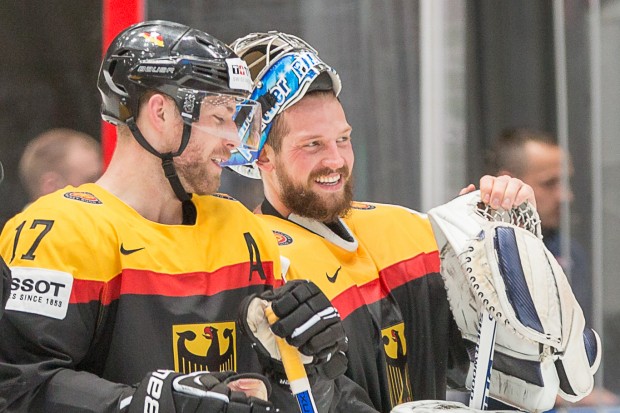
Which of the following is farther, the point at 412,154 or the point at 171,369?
the point at 412,154

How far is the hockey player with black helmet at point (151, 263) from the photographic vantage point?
1.65 m

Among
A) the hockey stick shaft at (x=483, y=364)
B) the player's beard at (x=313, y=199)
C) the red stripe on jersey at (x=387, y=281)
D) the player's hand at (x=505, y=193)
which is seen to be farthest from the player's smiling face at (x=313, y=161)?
the hockey stick shaft at (x=483, y=364)

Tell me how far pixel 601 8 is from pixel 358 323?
2.16 meters

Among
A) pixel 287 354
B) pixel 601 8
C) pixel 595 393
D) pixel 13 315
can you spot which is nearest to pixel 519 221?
pixel 287 354

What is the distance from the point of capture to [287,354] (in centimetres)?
171

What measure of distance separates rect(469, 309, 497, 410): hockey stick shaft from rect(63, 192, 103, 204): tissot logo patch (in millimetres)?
700

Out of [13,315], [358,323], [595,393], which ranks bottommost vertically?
[595,393]

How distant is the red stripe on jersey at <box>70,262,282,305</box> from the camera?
5.56 feet

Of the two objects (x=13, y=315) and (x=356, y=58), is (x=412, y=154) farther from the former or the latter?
(x=13, y=315)

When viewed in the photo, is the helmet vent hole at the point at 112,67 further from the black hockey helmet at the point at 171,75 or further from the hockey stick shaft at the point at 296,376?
the hockey stick shaft at the point at 296,376

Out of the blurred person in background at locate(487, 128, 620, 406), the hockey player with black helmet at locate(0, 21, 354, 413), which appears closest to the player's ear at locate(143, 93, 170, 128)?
the hockey player with black helmet at locate(0, 21, 354, 413)

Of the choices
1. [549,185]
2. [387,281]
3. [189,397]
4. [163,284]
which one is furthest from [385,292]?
[549,185]

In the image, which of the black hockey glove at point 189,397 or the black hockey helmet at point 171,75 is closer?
the black hockey glove at point 189,397

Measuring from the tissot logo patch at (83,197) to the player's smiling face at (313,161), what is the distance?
0.48 m
